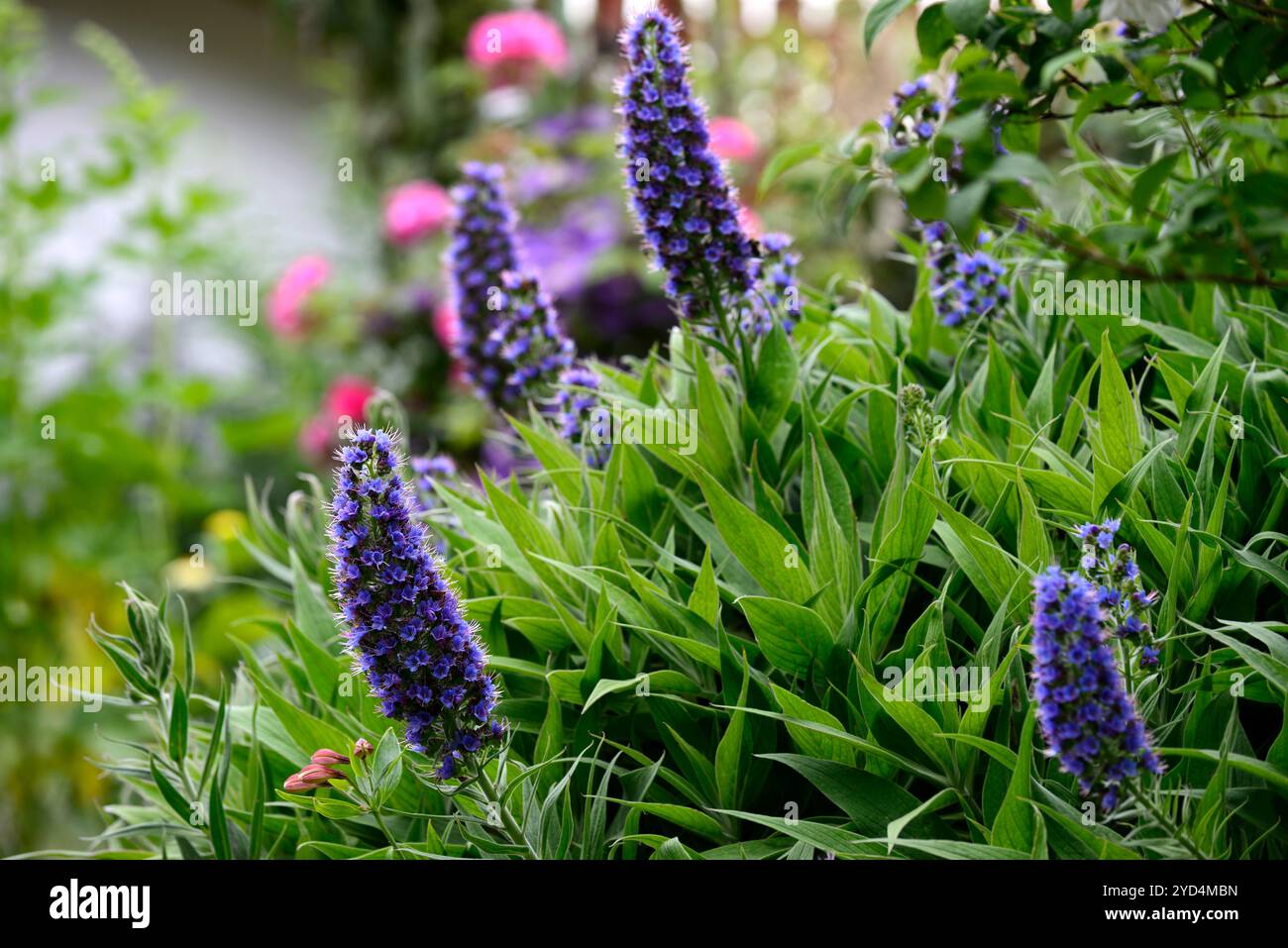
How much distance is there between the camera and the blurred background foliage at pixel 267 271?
4.02 meters

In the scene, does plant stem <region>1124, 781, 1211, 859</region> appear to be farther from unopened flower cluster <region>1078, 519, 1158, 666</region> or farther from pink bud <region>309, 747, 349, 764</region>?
pink bud <region>309, 747, 349, 764</region>

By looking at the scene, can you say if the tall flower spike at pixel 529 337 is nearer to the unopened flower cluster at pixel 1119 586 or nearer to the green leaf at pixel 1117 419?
the green leaf at pixel 1117 419

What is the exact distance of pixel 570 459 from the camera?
5.39ft

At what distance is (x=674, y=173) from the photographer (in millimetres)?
1517

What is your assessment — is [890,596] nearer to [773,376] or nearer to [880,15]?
[773,376]

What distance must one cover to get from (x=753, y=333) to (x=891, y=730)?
66 centimetres

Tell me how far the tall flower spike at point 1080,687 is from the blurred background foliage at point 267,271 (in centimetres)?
59

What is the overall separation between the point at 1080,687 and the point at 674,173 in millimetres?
863

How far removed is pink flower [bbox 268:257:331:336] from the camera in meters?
5.61

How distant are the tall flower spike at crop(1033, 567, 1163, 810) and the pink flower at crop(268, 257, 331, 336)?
5.14m

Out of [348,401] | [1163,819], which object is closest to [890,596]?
[1163,819]

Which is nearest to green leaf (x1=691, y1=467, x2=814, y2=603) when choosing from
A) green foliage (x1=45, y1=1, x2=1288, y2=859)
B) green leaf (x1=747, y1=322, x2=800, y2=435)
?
green foliage (x1=45, y1=1, x2=1288, y2=859)

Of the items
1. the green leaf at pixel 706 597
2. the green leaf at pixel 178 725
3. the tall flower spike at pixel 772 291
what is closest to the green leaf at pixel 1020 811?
the green leaf at pixel 706 597
